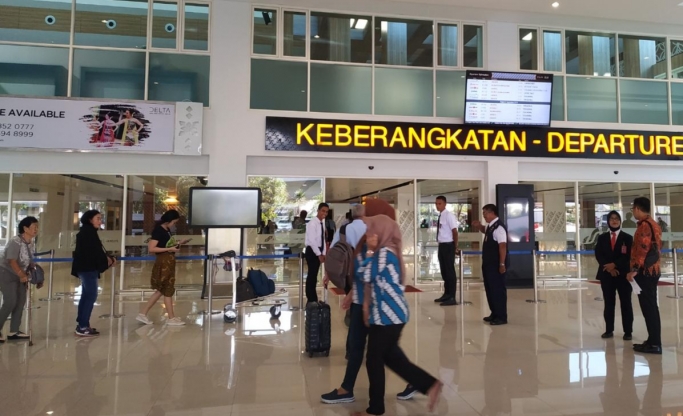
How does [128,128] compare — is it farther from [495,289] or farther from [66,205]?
[495,289]

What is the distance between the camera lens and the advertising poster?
835 cm

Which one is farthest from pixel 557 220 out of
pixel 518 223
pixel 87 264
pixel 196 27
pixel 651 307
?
pixel 87 264

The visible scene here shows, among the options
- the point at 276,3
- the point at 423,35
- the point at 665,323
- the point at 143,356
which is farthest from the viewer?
the point at 423,35

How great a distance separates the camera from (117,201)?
354 inches

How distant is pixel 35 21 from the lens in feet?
28.9

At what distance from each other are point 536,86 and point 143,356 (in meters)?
9.44

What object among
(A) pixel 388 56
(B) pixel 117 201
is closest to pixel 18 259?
(B) pixel 117 201

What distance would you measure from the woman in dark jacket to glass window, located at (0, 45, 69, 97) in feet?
15.9

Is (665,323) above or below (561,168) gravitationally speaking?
below

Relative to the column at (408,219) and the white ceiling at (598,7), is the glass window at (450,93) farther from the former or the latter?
the column at (408,219)

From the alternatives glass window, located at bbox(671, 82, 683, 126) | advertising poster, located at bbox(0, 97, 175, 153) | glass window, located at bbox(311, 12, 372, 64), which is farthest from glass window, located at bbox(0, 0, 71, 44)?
glass window, located at bbox(671, 82, 683, 126)

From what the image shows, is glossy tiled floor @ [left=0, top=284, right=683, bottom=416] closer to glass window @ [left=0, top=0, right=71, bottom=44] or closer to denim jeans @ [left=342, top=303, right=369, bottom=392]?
denim jeans @ [left=342, top=303, right=369, bottom=392]

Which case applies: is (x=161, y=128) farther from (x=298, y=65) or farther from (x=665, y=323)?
(x=665, y=323)

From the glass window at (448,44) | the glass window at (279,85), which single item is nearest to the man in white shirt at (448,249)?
the glass window at (279,85)
